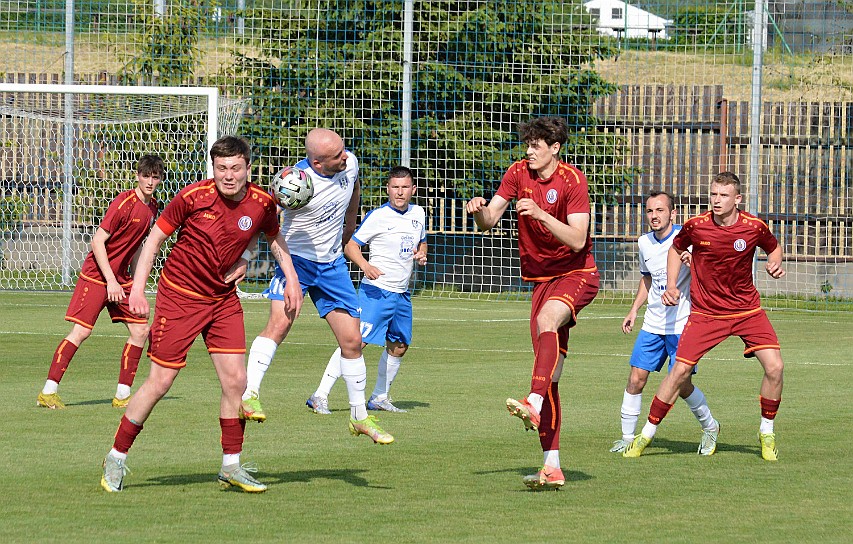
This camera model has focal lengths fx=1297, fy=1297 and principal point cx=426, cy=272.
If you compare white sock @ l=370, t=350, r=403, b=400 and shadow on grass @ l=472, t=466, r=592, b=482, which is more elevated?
white sock @ l=370, t=350, r=403, b=400

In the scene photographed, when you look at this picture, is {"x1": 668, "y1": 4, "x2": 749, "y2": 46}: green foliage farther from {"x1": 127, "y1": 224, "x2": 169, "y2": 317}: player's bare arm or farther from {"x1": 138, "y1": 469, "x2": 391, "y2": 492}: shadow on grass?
{"x1": 127, "y1": 224, "x2": 169, "y2": 317}: player's bare arm

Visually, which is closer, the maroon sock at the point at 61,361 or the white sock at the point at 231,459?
the white sock at the point at 231,459

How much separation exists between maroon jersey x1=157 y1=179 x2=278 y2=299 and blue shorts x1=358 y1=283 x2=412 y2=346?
368 cm

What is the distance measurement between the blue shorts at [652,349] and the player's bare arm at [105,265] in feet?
12.6

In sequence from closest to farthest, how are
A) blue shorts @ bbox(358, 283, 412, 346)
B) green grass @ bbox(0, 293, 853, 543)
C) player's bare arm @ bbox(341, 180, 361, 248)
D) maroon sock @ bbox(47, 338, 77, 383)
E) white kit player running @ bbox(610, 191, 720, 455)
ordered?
green grass @ bbox(0, 293, 853, 543) → white kit player running @ bbox(610, 191, 720, 455) → player's bare arm @ bbox(341, 180, 361, 248) → maroon sock @ bbox(47, 338, 77, 383) → blue shorts @ bbox(358, 283, 412, 346)

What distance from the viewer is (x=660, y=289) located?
959 cm

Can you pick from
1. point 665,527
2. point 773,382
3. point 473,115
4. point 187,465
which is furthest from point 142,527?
point 473,115

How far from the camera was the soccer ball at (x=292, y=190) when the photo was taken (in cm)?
805

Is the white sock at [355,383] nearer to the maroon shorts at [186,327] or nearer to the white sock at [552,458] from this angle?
the maroon shorts at [186,327]

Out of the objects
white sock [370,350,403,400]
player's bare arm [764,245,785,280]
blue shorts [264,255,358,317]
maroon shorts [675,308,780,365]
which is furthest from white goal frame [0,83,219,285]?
maroon shorts [675,308,780,365]

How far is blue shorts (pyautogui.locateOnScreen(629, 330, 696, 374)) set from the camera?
9172mm

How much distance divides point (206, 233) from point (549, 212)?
1.92m

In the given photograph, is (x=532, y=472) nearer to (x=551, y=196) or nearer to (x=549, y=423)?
(x=549, y=423)

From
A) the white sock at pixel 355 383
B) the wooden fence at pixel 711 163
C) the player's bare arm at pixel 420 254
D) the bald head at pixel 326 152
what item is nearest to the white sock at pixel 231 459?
the white sock at pixel 355 383
